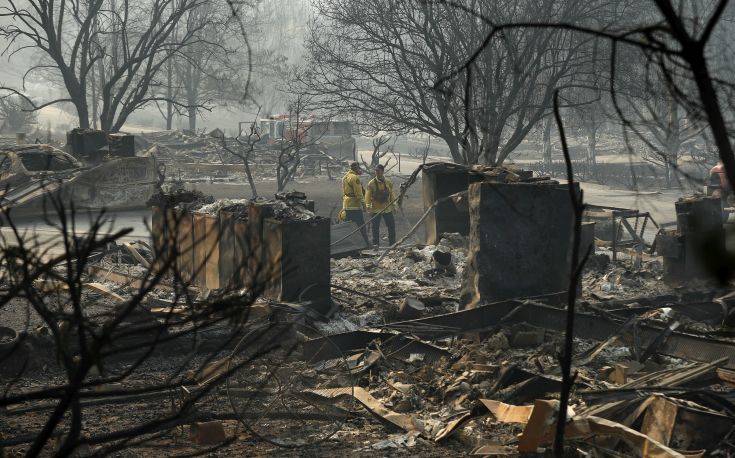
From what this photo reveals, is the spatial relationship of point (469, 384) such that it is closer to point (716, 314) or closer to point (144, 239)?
point (716, 314)

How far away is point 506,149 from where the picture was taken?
60.2 feet

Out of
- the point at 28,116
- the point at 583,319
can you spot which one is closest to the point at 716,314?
the point at 583,319

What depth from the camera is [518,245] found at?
9.89 m

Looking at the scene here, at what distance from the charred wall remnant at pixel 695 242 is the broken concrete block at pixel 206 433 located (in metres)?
8.12

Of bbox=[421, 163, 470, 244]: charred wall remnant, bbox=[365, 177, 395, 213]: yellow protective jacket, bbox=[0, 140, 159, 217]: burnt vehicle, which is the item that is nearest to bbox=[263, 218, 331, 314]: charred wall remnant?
bbox=[421, 163, 470, 244]: charred wall remnant

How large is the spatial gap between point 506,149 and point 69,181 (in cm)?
929

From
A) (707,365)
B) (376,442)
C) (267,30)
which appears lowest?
(376,442)

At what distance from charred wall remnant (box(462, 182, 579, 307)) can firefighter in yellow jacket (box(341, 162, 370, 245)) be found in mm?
6792

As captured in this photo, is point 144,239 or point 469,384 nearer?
point 469,384

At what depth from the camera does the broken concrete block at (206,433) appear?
5801mm

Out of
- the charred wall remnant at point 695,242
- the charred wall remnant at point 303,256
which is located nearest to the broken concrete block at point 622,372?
the charred wall remnant at point 303,256

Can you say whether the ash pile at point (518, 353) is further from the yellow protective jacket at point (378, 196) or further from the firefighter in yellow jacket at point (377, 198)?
the yellow protective jacket at point (378, 196)

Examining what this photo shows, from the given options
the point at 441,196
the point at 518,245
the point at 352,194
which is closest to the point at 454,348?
the point at 518,245

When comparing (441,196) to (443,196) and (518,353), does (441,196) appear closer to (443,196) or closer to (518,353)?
(443,196)
